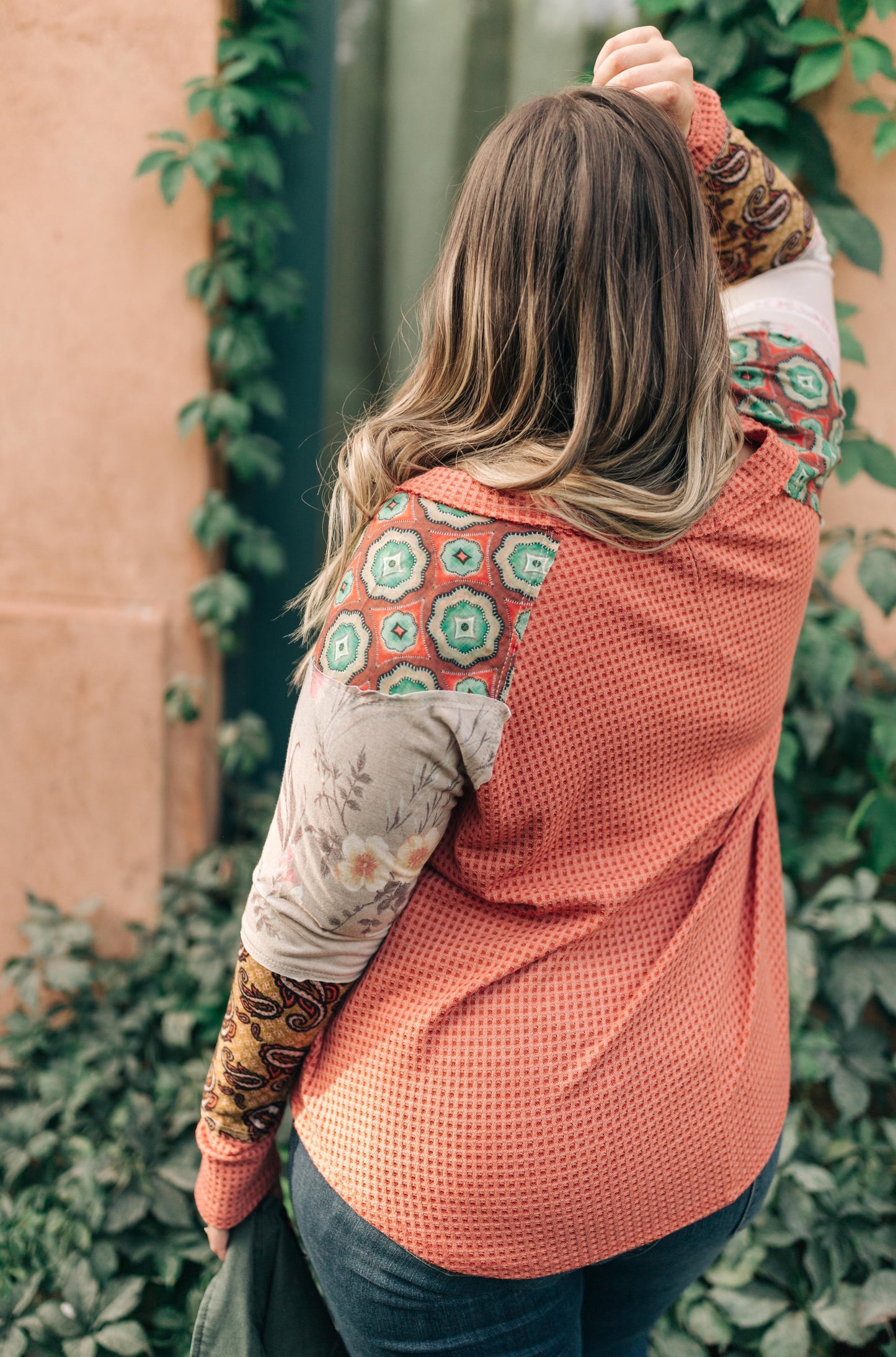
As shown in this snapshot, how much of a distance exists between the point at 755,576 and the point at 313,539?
61.9 inches

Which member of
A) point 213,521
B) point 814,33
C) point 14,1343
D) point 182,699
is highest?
point 814,33

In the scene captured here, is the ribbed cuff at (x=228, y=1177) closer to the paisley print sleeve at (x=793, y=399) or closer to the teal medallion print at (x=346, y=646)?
the teal medallion print at (x=346, y=646)

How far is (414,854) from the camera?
82 cm

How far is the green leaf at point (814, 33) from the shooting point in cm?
164

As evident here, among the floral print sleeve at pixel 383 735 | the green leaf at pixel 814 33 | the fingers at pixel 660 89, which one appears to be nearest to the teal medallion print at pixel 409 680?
the floral print sleeve at pixel 383 735

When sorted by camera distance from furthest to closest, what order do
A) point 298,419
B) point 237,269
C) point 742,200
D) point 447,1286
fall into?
point 298,419 → point 237,269 → point 742,200 → point 447,1286

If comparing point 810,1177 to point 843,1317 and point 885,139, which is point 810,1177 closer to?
point 843,1317

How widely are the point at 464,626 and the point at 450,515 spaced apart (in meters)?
Answer: 0.09

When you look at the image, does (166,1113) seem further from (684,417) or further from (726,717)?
(684,417)

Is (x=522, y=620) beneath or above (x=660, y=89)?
beneath

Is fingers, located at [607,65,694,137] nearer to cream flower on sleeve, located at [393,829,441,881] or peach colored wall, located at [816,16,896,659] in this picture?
cream flower on sleeve, located at [393,829,441,881]

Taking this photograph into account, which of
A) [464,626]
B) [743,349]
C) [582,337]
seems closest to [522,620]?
[464,626]

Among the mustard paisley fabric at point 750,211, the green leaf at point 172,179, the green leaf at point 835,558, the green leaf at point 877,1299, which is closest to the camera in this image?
the mustard paisley fabric at point 750,211

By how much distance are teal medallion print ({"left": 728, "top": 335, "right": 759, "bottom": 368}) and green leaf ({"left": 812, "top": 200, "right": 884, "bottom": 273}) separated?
853 millimetres
